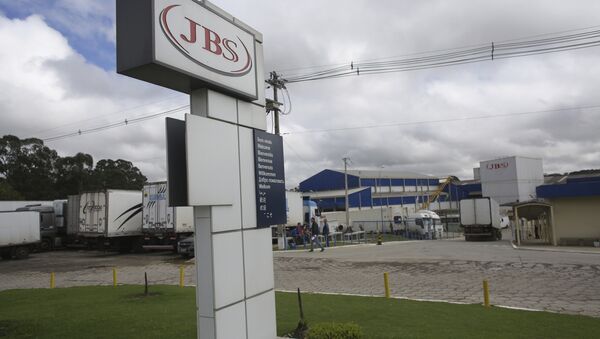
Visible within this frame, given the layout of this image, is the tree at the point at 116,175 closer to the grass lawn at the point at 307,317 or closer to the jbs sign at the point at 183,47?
the grass lawn at the point at 307,317

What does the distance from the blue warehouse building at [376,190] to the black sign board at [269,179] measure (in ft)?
193

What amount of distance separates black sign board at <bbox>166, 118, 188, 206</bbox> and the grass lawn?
3509 mm

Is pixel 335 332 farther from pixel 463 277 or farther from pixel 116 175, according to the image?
pixel 116 175

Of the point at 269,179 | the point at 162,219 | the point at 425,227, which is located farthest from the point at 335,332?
the point at 425,227

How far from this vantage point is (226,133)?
5.98 meters

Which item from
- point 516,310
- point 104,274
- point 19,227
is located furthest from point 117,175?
point 516,310

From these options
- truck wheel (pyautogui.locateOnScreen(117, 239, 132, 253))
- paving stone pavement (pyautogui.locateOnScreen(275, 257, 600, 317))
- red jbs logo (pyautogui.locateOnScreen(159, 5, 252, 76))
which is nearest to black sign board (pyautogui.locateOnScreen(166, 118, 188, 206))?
red jbs logo (pyautogui.locateOnScreen(159, 5, 252, 76))

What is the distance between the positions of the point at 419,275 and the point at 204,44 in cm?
1223

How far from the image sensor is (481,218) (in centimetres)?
3222

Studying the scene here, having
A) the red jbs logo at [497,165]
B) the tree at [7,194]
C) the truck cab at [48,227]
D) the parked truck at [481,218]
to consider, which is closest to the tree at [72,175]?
the tree at [7,194]

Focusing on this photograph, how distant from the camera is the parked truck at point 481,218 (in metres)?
31.9

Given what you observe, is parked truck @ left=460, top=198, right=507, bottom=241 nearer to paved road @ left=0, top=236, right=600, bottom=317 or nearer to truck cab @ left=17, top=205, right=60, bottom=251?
paved road @ left=0, top=236, right=600, bottom=317

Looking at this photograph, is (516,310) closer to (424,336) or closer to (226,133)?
(424,336)

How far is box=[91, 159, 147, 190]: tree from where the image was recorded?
6731cm
